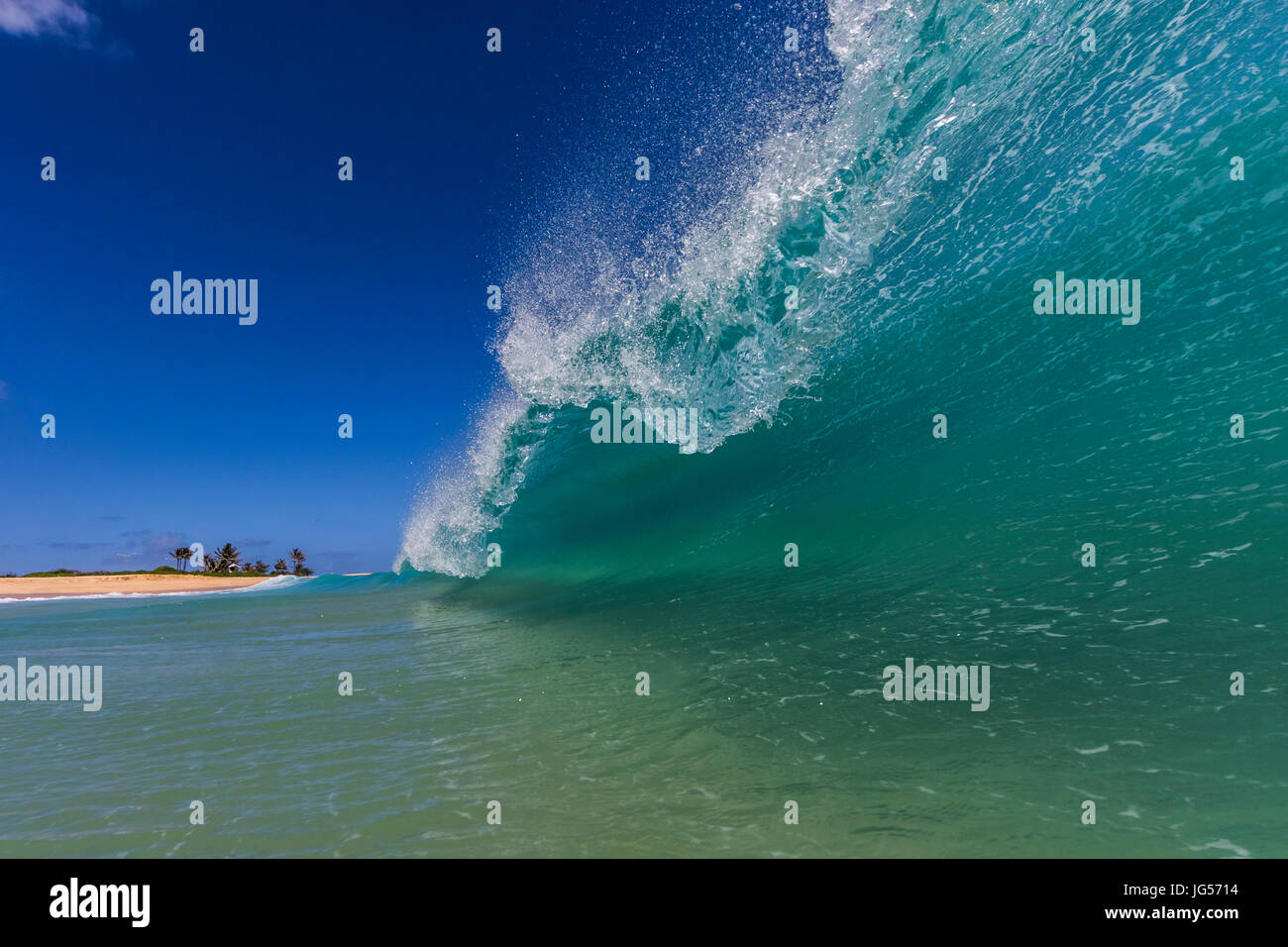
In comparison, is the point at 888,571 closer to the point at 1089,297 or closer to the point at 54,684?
the point at 1089,297

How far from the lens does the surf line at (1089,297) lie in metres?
6.00

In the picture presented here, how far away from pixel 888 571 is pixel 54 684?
7497mm

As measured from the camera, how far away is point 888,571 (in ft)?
20.1

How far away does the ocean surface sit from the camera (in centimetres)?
270

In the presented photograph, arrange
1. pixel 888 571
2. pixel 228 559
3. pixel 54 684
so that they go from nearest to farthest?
pixel 54 684
pixel 888 571
pixel 228 559

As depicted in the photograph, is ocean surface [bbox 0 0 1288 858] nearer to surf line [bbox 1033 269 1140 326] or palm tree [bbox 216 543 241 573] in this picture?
surf line [bbox 1033 269 1140 326]

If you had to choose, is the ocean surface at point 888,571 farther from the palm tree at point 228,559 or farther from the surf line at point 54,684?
the palm tree at point 228,559

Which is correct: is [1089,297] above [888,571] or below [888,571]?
above

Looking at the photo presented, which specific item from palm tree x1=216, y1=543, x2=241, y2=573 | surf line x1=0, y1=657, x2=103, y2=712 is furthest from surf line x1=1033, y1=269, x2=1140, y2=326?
palm tree x1=216, y1=543, x2=241, y2=573

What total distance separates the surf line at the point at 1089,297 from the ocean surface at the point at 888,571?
0.10 meters

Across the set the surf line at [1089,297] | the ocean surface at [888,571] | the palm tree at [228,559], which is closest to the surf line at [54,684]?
the ocean surface at [888,571]

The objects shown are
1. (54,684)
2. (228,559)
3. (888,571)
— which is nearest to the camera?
(54,684)

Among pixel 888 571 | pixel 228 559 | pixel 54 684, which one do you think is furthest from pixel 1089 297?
pixel 228 559
